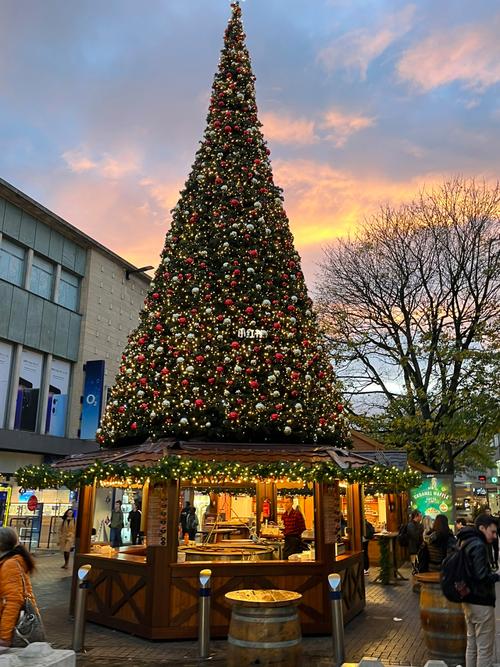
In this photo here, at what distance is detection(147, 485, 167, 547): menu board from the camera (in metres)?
8.41

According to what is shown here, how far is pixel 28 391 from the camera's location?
78.1 feet

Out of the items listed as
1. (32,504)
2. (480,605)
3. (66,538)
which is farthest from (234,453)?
(32,504)

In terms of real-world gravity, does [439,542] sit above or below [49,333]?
below

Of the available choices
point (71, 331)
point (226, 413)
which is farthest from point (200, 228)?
point (71, 331)

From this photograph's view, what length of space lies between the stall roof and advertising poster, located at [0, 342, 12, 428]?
14.7 m

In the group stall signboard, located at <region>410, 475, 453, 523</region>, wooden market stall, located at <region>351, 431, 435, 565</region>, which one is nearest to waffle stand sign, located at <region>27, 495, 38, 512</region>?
wooden market stall, located at <region>351, 431, 435, 565</region>

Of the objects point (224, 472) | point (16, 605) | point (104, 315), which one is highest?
point (104, 315)

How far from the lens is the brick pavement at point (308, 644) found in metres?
7.22

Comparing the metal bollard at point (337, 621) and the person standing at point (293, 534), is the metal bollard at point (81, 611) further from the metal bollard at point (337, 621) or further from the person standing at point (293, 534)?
the person standing at point (293, 534)

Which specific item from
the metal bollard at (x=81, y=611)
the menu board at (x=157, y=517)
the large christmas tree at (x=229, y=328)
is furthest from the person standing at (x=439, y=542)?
the metal bollard at (x=81, y=611)

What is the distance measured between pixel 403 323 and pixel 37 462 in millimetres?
16195

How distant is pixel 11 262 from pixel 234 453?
18301 millimetres

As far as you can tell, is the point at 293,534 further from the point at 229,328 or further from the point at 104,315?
the point at 104,315

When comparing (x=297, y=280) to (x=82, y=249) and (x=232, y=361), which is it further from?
(x=82, y=249)
